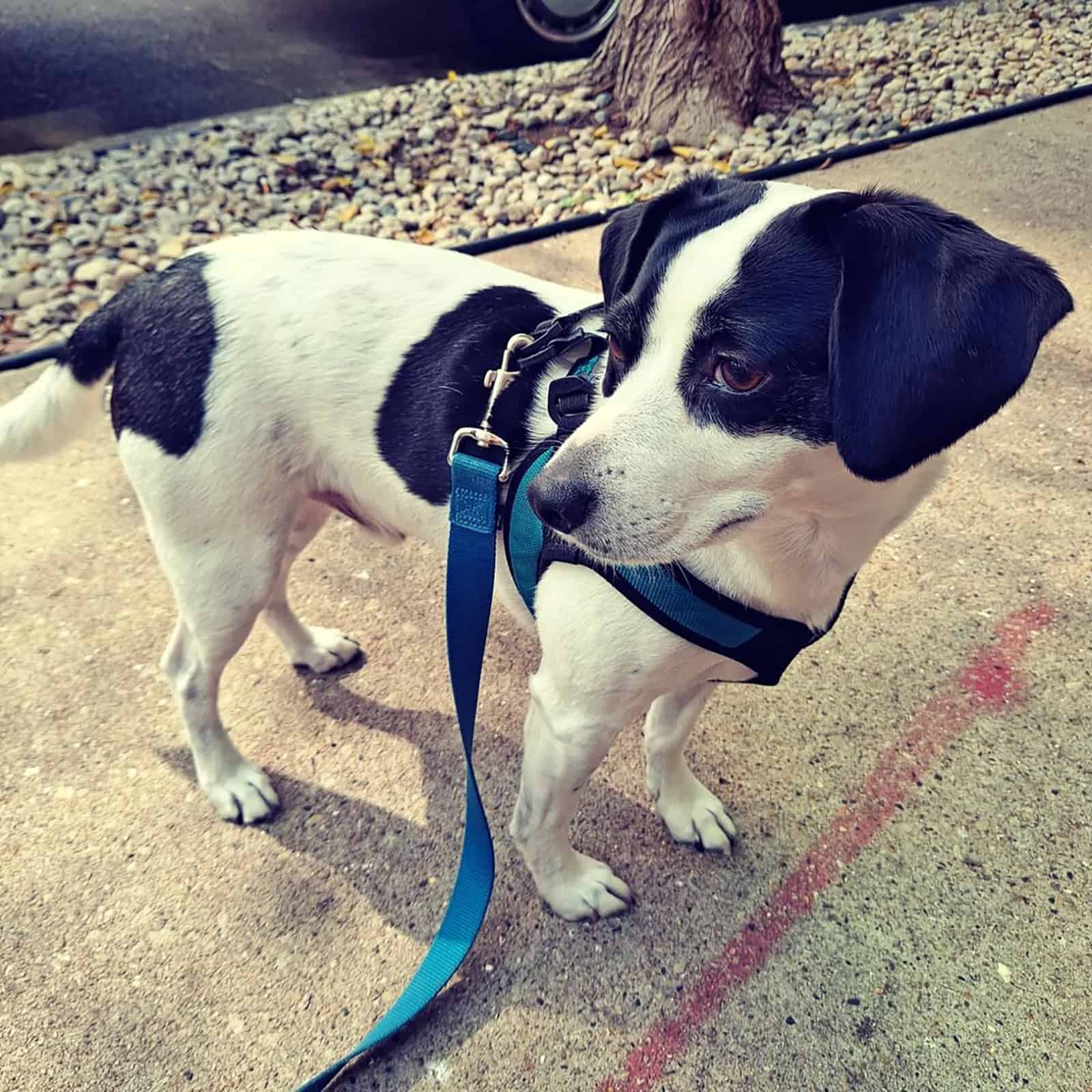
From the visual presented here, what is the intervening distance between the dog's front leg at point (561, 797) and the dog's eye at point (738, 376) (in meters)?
0.68

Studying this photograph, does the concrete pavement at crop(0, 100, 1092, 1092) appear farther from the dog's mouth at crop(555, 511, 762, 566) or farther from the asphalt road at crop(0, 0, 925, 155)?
the asphalt road at crop(0, 0, 925, 155)

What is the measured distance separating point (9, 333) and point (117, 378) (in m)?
2.69

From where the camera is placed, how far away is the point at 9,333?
13.8 feet

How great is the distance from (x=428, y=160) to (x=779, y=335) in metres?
4.66

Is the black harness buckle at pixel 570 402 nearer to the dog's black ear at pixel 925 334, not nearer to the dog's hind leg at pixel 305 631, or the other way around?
the dog's black ear at pixel 925 334

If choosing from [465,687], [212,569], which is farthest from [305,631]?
[465,687]

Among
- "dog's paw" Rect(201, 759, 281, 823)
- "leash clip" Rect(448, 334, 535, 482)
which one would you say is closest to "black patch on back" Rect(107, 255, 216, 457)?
"leash clip" Rect(448, 334, 535, 482)

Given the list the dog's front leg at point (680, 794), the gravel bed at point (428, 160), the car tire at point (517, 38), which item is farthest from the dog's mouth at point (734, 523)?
the car tire at point (517, 38)

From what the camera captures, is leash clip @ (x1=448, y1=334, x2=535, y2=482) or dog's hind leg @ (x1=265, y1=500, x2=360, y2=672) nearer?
leash clip @ (x1=448, y1=334, x2=535, y2=482)

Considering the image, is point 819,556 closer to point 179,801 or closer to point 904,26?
→ point 179,801

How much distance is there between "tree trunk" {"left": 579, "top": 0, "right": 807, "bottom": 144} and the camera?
554 centimetres

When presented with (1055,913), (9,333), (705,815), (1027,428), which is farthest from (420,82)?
(1055,913)

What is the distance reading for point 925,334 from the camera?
133 cm

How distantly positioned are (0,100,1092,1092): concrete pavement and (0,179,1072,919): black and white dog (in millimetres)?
175
